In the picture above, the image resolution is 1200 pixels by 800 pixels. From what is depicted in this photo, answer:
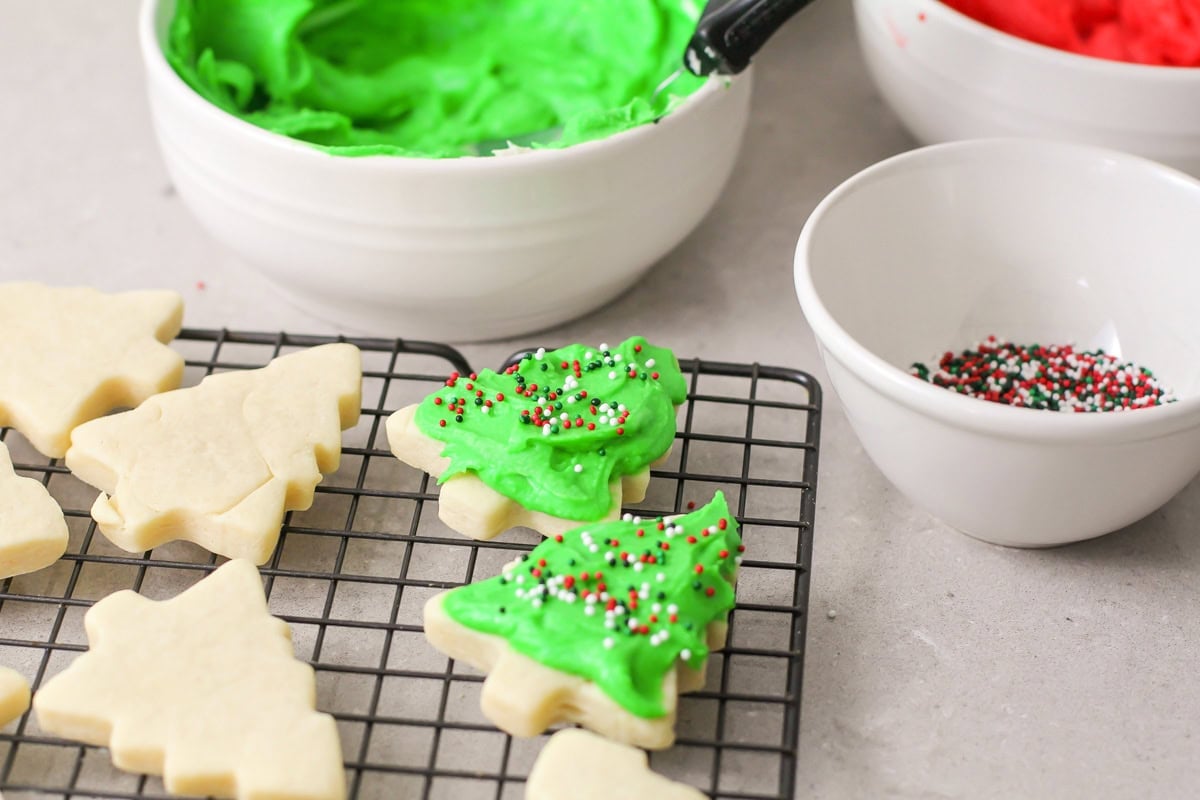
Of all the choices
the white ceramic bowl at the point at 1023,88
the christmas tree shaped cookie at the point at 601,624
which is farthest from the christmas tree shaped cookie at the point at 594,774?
the white ceramic bowl at the point at 1023,88

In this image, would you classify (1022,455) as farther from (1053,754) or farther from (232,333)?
(232,333)

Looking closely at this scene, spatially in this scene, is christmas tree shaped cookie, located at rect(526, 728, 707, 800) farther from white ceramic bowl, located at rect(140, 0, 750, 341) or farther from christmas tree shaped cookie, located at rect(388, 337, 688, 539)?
white ceramic bowl, located at rect(140, 0, 750, 341)

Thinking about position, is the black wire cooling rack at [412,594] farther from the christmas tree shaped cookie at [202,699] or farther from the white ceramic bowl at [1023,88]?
the white ceramic bowl at [1023,88]

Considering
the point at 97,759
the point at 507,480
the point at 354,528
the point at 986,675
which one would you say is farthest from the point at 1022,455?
the point at 97,759

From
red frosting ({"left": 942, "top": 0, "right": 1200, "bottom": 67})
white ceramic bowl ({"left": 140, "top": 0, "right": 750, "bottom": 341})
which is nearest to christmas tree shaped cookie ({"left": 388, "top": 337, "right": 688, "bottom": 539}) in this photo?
white ceramic bowl ({"left": 140, "top": 0, "right": 750, "bottom": 341})

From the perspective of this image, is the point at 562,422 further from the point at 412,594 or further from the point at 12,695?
the point at 12,695
